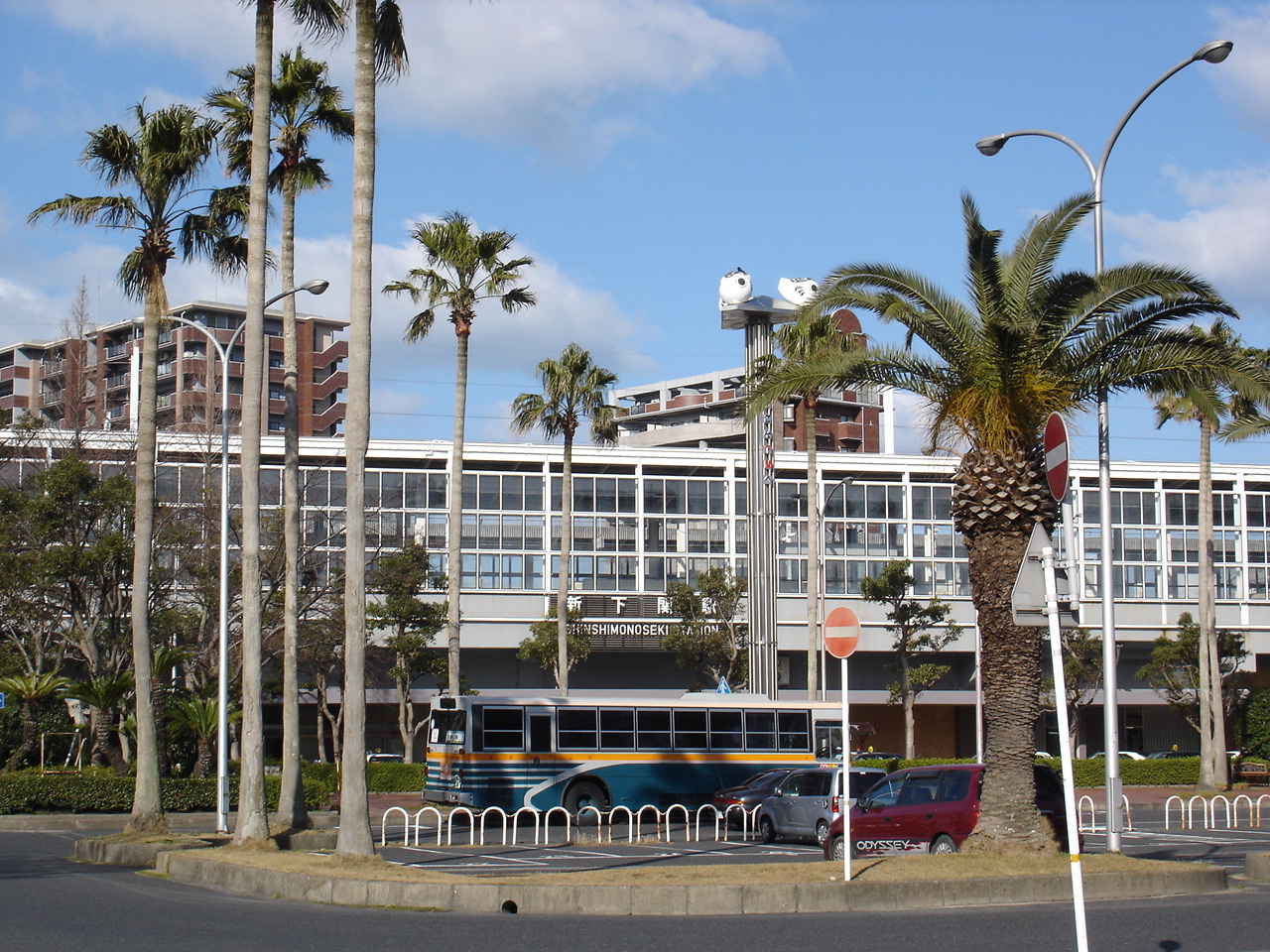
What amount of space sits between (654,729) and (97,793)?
40.5 ft

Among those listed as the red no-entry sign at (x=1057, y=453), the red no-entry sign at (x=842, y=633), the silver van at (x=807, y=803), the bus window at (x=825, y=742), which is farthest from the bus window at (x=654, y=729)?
the red no-entry sign at (x=1057, y=453)

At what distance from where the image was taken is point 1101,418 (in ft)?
65.9

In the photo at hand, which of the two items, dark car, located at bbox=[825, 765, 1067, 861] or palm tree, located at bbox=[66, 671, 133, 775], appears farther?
palm tree, located at bbox=[66, 671, 133, 775]

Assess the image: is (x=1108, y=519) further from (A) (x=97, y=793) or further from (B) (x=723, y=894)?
(A) (x=97, y=793)

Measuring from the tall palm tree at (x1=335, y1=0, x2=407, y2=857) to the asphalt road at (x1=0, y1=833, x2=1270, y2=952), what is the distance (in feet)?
5.82

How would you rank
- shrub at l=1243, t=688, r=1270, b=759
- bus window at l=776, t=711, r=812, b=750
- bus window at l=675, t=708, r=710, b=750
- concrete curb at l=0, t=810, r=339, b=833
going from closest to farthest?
concrete curb at l=0, t=810, r=339, b=833 → bus window at l=675, t=708, r=710, b=750 → bus window at l=776, t=711, r=812, b=750 → shrub at l=1243, t=688, r=1270, b=759

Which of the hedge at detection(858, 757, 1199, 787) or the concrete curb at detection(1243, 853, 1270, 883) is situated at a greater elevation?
the concrete curb at detection(1243, 853, 1270, 883)

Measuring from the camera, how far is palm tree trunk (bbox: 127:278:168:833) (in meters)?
22.1

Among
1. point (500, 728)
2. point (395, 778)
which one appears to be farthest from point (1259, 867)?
point (395, 778)

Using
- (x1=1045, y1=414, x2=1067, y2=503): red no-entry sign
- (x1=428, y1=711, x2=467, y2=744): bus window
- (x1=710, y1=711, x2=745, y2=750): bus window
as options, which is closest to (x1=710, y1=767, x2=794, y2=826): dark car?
(x1=710, y1=711, x2=745, y2=750): bus window

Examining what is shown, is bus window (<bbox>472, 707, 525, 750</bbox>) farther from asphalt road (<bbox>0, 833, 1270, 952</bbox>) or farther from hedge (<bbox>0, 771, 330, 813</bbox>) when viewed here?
asphalt road (<bbox>0, 833, 1270, 952</bbox>)

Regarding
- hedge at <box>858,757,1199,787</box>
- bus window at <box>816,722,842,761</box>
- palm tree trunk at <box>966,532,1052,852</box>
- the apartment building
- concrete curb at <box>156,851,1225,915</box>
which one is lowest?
hedge at <box>858,757,1199,787</box>

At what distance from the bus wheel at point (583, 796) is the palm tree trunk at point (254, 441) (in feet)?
36.4

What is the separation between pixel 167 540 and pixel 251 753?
23137mm
